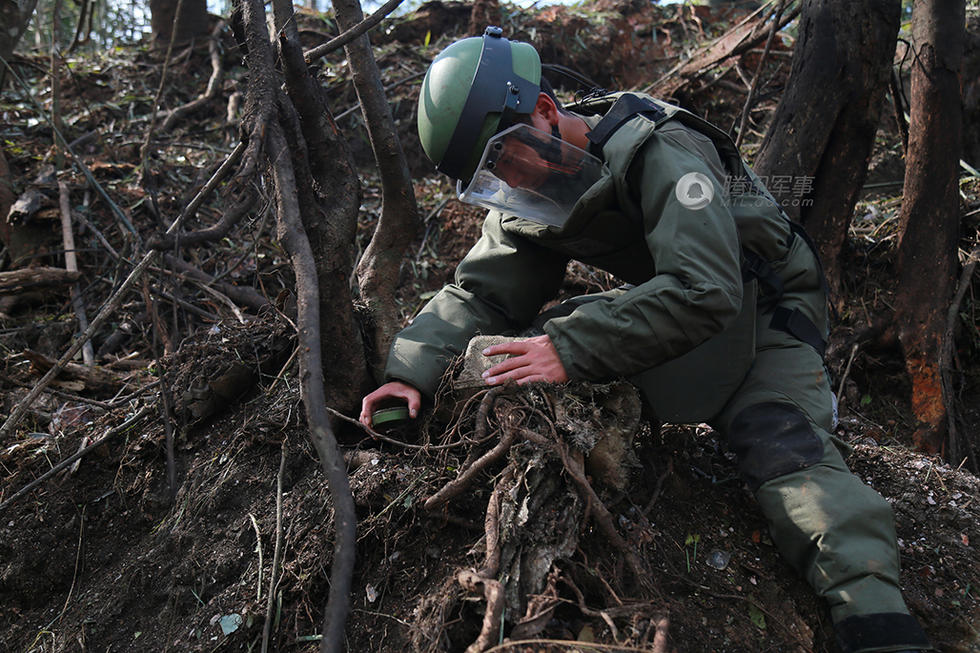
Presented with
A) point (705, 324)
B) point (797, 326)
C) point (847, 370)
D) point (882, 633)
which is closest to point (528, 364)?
point (705, 324)

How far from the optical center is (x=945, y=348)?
3.52m

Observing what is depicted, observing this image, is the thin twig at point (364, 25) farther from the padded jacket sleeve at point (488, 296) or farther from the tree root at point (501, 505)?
the tree root at point (501, 505)

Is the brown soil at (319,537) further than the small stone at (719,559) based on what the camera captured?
No

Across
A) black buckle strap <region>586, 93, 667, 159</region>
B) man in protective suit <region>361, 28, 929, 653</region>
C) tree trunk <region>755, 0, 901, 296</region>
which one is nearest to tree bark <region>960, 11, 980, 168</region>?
tree trunk <region>755, 0, 901, 296</region>

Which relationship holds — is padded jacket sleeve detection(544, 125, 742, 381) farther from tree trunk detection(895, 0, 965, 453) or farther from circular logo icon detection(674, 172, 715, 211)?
tree trunk detection(895, 0, 965, 453)

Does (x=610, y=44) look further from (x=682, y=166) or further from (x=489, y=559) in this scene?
(x=489, y=559)

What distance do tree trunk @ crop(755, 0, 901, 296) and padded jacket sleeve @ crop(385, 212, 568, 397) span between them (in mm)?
1607

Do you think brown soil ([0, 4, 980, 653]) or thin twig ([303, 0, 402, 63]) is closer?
brown soil ([0, 4, 980, 653])

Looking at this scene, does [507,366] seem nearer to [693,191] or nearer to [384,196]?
[693,191]

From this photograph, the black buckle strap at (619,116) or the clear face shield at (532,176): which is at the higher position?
the black buckle strap at (619,116)

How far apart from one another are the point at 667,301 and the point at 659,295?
27 millimetres

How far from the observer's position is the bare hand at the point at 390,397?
212cm

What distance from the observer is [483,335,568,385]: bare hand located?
6.23 feet

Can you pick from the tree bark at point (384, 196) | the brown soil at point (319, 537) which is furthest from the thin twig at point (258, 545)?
the tree bark at point (384, 196)
